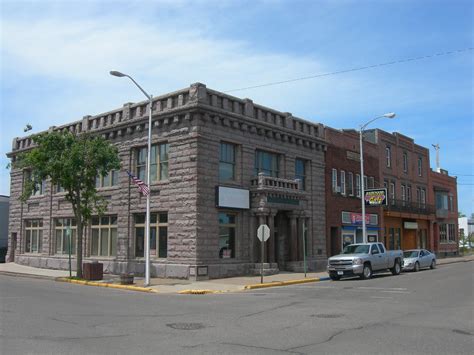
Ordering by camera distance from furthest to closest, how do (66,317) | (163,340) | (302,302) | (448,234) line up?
(448,234) → (302,302) → (66,317) → (163,340)

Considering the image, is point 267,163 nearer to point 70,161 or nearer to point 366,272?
point 366,272

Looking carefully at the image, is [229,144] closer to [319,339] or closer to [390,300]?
[390,300]

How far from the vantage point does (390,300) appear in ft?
50.9

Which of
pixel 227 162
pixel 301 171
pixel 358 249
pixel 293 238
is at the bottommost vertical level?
pixel 358 249

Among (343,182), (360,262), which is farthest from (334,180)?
(360,262)

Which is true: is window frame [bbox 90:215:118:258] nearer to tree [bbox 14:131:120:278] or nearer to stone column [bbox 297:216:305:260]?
tree [bbox 14:131:120:278]

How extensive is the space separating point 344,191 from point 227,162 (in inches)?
481

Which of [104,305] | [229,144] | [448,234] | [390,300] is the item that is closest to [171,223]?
[229,144]

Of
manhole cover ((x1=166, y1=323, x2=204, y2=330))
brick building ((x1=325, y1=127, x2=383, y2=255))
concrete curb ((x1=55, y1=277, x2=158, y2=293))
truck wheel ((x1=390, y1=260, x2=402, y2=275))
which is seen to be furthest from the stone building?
manhole cover ((x1=166, y1=323, x2=204, y2=330))

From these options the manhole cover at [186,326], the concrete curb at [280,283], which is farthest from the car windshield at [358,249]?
the manhole cover at [186,326]

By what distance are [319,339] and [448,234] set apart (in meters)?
49.4

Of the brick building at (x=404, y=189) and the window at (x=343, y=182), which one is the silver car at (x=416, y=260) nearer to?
the window at (x=343, y=182)

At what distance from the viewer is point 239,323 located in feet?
36.7

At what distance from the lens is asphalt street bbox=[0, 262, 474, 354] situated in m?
8.54
